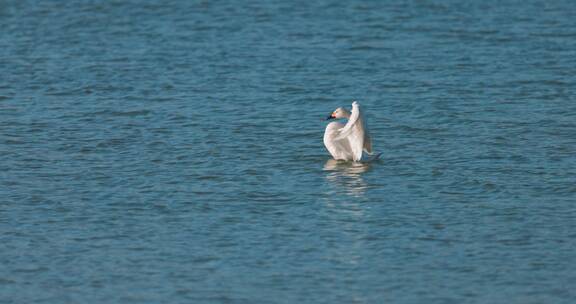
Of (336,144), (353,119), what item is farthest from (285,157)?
(353,119)

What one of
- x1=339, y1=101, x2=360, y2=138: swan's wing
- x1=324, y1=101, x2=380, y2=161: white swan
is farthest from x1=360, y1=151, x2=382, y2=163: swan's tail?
x1=339, y1=101, x2=360, y2=138: swan's wing

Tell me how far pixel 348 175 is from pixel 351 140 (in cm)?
56

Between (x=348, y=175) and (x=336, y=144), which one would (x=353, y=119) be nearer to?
(x=336, y=144)

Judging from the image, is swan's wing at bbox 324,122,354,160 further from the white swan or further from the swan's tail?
the swan's tail

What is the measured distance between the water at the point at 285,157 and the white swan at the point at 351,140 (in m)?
0.20

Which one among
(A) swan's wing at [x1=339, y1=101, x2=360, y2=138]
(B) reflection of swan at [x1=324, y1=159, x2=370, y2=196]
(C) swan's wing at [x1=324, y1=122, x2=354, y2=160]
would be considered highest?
(A) swan's wing at [x1=339, y1=101, x2=360, y2=138]

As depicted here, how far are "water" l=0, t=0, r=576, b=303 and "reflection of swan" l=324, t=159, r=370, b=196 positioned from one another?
48mm

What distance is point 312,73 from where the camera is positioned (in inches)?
812

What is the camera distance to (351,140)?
15125mm

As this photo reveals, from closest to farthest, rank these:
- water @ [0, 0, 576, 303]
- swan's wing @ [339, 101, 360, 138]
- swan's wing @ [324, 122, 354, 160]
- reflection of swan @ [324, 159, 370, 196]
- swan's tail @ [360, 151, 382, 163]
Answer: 1. water @ [0, 0, 576, 303]
2. reflection of swan @ [324, 159, 370, 196]
3. swan's wing @ [339, 101, 360, 138]
4. swan's wing @ [324, 122, 354, 160]
5. swan's tail @ [360, 151, 382, 163]

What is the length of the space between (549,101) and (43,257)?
9.32 metres

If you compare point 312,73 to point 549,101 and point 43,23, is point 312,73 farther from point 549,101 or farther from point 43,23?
point 43,23

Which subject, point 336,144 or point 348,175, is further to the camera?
point 336,144

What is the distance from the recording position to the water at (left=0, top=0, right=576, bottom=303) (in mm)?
11305
